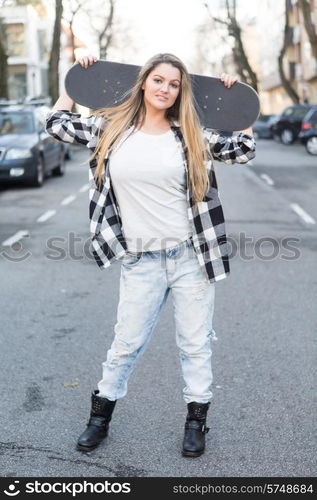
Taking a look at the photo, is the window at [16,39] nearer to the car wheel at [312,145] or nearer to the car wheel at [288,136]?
the car wheel at [288,136]

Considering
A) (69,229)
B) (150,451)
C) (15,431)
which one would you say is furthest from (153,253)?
(69,229)

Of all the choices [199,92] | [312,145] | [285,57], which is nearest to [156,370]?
[199,92]

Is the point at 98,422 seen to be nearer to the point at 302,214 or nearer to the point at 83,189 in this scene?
the point at 302,214

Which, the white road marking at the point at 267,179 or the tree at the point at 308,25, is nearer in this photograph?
the white road marking at the point at 267,179

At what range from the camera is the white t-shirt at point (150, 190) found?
11.6ft

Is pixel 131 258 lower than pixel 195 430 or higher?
higher

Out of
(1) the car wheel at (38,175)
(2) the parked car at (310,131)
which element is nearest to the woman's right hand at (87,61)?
(1) the car wheel at (38,175)

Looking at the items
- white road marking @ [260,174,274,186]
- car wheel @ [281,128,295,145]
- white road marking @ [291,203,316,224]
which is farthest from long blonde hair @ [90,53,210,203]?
car wheel @ [281,128,295,145]

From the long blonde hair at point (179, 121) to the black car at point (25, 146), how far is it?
1301 centimetres

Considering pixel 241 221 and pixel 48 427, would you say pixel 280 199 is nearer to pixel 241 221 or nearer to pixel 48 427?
pixel 241 221

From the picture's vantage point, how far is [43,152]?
56.6ft

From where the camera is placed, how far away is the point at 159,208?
3.60m

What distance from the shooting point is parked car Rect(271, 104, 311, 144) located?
34281mm

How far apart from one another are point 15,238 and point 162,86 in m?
7.56
